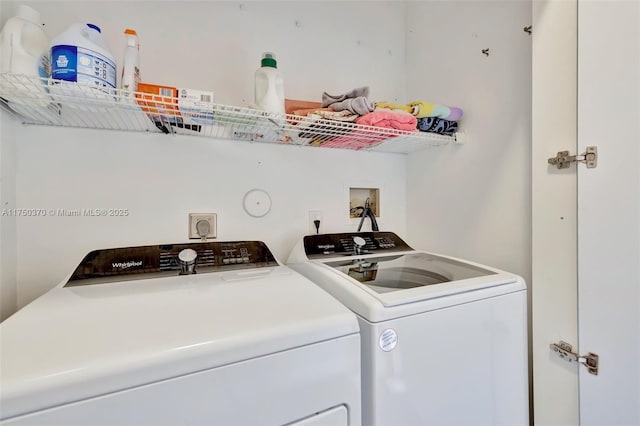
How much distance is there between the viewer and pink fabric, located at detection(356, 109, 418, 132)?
126 centimetres

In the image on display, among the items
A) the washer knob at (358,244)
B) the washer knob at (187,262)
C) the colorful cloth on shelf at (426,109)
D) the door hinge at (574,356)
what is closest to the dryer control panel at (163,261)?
the washer knob at (187,262)

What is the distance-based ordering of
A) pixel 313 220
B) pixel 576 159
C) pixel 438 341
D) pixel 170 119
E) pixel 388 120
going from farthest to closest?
pixel 313 220 → pixel 388 120 → pixel 170 119 → pixel 576 159 → pixel 438 341

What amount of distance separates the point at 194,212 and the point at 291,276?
2.03 feet

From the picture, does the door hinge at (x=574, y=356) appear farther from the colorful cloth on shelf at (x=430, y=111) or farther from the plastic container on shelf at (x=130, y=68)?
the plastic container on shelf at (x=130, y=68)

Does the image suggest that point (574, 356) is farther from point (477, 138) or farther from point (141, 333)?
point (141, 333)

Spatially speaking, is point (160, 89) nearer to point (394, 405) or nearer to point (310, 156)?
point (310, 156)

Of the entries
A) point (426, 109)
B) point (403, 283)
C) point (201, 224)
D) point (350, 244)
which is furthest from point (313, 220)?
point (426, 109)

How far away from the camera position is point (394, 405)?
30.4 inches

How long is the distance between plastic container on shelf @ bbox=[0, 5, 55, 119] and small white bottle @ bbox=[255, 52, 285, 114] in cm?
66

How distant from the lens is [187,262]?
1.05 meters

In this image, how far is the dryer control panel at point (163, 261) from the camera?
1.00 m

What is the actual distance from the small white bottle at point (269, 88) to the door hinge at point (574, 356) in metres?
1.36

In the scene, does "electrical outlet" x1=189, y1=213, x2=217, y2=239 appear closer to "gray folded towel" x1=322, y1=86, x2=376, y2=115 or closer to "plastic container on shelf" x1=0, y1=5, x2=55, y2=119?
"plastic container on shelf" x1=0, y1=5, x2=55, y2=119

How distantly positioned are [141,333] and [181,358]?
120 mm
